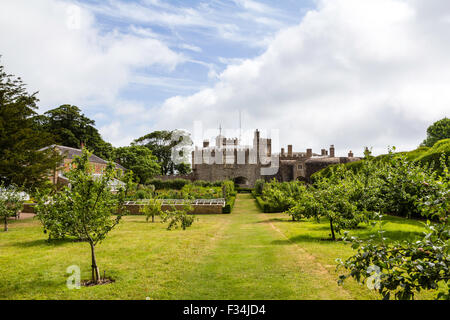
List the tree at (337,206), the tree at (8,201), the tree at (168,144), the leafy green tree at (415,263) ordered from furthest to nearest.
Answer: the tree at (168,144), the tree at (8,201), the tree at (337,206), the leafy green tree at (415,263)

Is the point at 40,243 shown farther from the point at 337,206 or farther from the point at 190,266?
the point at 337,206

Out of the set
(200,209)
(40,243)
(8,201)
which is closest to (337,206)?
(40,243)

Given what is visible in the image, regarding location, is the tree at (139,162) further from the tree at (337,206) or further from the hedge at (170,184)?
the tree at (337,206)

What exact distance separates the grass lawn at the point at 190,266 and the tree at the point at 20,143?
9483mm

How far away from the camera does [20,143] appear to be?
21781mm

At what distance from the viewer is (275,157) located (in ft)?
180

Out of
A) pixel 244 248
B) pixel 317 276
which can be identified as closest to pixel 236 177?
pixel 244 248

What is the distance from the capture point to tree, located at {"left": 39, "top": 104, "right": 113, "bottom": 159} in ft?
162

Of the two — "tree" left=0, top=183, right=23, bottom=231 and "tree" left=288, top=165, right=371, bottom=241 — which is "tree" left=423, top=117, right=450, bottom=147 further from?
"tree" left=0, top=183, right=23, bottom=231

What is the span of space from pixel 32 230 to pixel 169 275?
490 inches

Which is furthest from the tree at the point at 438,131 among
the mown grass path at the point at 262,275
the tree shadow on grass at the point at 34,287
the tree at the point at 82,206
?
the tree shadow on grass at the point at 34,287

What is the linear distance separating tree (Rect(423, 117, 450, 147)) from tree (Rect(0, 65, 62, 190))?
170ft

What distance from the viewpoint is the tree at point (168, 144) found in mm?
63938
